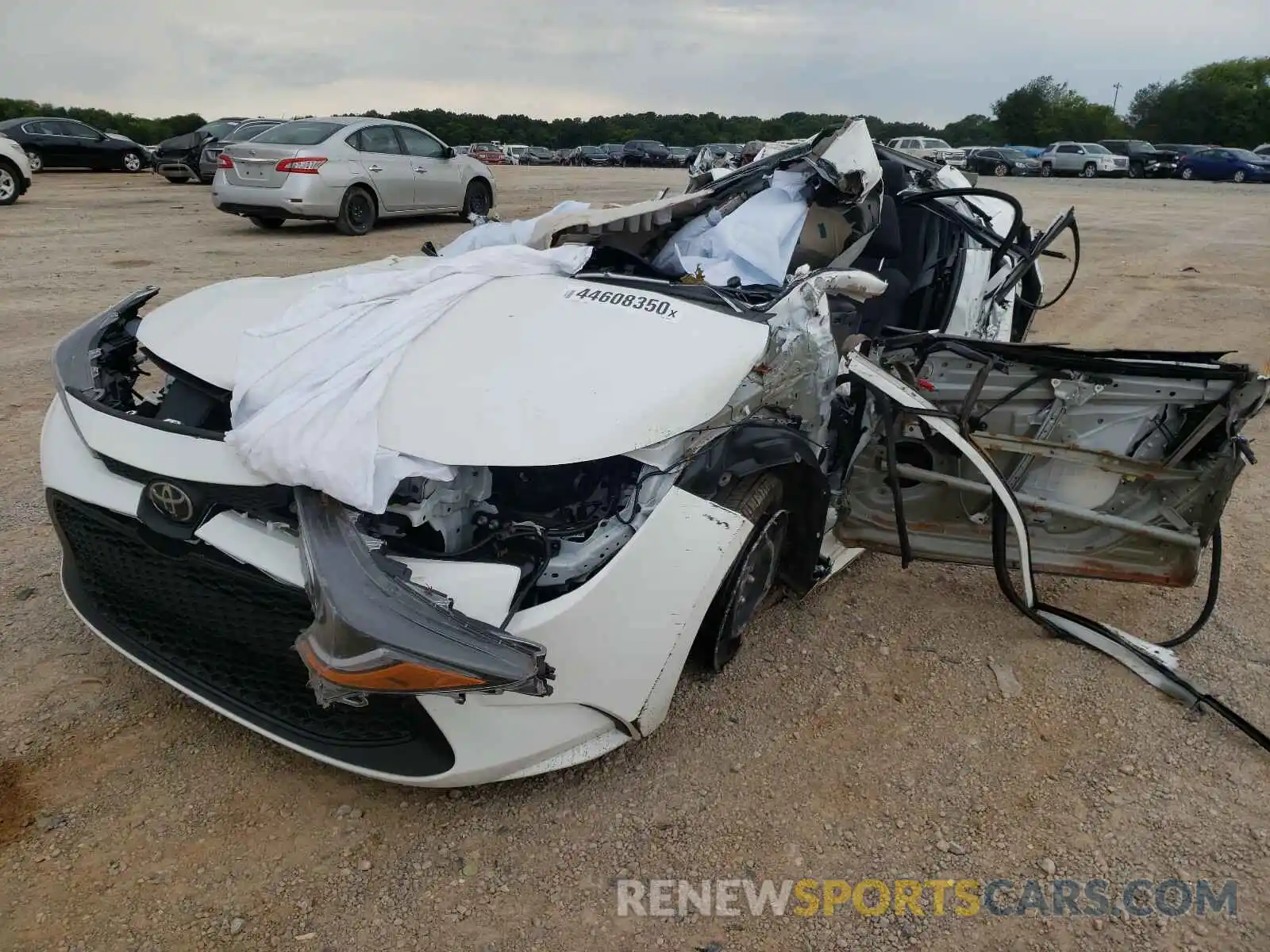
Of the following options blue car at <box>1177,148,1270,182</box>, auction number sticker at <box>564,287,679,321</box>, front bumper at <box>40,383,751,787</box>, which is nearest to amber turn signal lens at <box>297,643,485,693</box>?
front bumper at <box>40,383,751,787</box>

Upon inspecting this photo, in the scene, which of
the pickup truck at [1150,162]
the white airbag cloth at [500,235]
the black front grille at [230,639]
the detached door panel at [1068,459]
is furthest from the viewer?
the pickup truck at [1150,162]

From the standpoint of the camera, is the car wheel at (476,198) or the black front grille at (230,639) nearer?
the black front grille at (230,639)

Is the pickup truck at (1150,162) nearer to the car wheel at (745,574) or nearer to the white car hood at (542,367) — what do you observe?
the car wheel at (745,574)

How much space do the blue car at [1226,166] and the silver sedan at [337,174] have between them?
27273mm

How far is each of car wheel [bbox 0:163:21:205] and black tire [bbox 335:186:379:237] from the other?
225 inches

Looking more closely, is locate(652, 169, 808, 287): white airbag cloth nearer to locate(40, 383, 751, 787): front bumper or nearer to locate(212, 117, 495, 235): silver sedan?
locate(40, 383, 751, 787): front bumper

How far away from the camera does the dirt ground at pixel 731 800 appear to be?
1848 millimetres

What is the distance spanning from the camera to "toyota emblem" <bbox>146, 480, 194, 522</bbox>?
196 centimetres

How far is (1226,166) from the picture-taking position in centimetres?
2811

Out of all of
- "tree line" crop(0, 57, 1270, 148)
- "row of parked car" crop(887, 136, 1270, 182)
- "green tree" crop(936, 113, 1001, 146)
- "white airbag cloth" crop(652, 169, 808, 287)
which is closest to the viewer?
"white airbag cloth" crop(652, 169, 808, 287)

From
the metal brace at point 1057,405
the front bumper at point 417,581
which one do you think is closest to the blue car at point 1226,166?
the metal brace at point 1057,405

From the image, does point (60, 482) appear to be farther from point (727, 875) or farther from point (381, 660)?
point (727, 875)

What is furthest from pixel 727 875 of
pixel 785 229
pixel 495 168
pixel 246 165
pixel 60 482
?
pixel 495 168

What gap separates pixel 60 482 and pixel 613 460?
4.62ft
